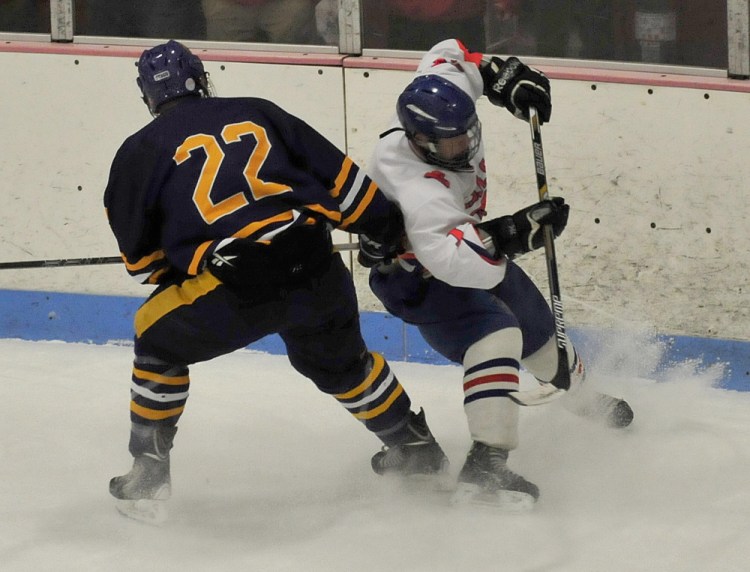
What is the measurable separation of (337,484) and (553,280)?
0.74m

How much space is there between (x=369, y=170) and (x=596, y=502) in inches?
36.6

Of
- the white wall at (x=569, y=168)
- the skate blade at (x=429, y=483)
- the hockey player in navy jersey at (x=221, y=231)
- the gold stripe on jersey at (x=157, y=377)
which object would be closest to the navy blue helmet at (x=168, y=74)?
the hockey player in navy jersey at (x=221, y=231)

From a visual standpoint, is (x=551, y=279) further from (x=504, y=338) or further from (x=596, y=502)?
(x=596, y=502)

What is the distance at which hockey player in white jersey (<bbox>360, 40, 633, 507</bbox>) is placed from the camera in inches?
104

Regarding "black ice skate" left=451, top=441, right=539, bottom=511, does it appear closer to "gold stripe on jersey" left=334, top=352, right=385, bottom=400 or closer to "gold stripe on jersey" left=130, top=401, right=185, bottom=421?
"gold stripe on jersey" left=334, top=352, right=385, bottom=400

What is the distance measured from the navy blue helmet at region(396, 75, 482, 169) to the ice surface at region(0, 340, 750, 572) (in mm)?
810

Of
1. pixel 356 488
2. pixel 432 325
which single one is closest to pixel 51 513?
pixel 356 488

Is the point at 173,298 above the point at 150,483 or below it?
above

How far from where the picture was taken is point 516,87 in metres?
2.91

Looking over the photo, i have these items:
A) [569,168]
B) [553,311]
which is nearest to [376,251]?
[553,311]

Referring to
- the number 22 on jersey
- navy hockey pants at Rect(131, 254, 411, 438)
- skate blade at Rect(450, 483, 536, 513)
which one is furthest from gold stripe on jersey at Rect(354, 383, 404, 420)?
the number 22 on jersey

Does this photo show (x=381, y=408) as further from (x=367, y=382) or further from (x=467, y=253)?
(x=467, y=253)

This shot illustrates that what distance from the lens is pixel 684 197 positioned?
3.58 meters

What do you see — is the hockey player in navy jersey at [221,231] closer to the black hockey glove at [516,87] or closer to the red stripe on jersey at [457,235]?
the red stripe on jersey at [457,235]
